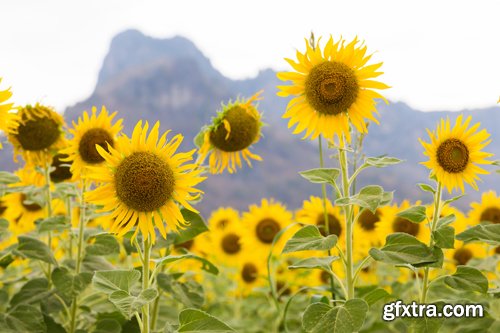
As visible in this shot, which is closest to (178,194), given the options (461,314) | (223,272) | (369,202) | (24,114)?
(369,202)

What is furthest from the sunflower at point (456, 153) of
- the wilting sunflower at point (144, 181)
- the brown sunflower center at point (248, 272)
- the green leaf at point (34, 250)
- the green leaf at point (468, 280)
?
the brown sunflower center at point (248, 272)

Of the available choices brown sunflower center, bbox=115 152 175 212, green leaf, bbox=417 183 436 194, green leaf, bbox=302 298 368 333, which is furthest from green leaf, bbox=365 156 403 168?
brown sunflower center, bbox=115 152 175 212

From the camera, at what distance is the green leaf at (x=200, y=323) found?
6.22 ft

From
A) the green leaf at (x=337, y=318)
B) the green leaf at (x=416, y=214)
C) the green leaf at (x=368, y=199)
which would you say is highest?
the green leaf at (x=368, y=199)

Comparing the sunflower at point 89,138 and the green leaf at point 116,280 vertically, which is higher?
the sunflower at point 89,138

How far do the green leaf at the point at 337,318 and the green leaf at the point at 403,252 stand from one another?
0.19m

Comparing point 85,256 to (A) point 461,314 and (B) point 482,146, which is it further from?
(B) point 482,146

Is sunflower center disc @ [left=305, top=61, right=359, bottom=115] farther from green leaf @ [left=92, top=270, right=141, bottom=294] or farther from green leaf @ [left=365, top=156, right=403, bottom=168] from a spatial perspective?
green leaf @ [left=92, top=270, right=141, bottom=294]

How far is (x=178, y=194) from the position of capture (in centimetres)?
205

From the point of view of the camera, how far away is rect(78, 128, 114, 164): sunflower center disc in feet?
9.00

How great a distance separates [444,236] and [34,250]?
1890 mm

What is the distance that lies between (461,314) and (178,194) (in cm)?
132

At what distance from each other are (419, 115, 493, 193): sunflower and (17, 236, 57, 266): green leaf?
1.81m

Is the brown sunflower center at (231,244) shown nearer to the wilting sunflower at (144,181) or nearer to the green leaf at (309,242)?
the green leaf at (309,242)
